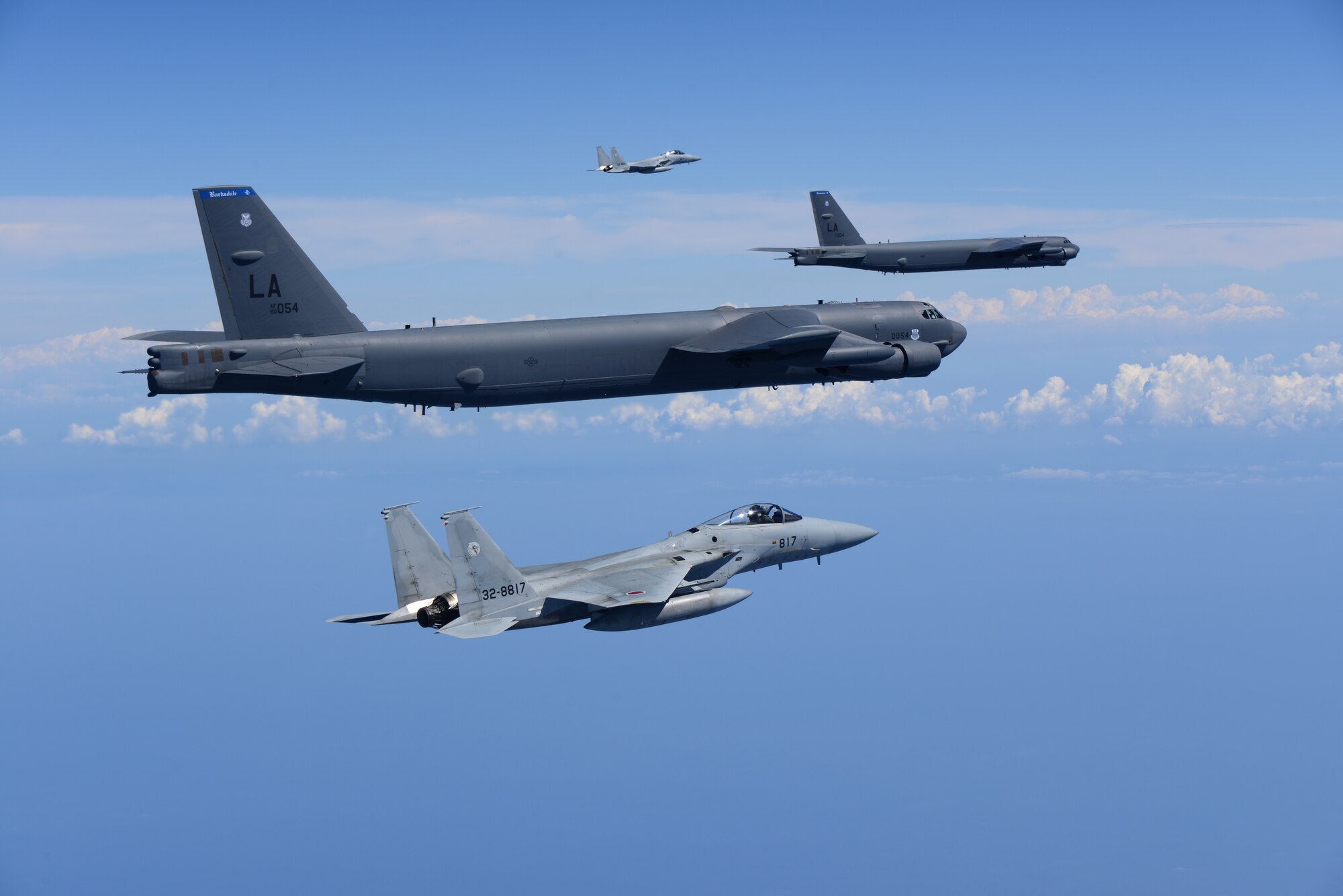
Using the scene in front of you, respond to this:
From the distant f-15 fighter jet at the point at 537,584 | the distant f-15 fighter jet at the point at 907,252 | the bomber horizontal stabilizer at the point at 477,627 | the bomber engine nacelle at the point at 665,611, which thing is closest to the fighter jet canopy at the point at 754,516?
the distant f-15 fighter jet at the point at 537,584

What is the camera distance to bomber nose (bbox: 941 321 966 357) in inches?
1854

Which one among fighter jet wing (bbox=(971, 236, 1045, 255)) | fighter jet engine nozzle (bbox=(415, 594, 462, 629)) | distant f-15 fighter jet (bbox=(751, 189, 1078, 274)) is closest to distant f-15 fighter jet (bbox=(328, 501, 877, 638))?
fighter jet engine nozzle (bbox=(415, 594, 462, 629))

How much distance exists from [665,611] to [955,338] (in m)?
18.4

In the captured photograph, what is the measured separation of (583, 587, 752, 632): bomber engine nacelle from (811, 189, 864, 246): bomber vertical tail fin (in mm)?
36464

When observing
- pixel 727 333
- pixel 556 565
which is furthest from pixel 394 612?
pixel 727 333

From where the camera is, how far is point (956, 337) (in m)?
47.2

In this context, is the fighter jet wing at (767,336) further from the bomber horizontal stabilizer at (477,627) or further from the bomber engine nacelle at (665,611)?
the bomber horizontal stabilizer at (477,627)

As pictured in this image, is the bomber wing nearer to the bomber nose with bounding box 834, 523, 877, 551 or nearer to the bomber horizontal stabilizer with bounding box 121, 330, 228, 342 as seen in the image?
the bomber nose with bounding box 834, 523, 877, 551

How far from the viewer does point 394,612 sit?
3644 centimetres

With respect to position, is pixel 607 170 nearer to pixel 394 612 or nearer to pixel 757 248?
pixel 757 248

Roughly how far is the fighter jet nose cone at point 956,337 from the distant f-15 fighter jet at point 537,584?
13.8 meters

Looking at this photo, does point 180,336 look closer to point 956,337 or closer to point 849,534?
point 849,534

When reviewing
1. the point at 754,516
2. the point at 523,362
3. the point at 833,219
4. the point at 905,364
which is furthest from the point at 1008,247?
the point at 523,362

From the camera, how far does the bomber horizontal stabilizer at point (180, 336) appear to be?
36500 millimetres
